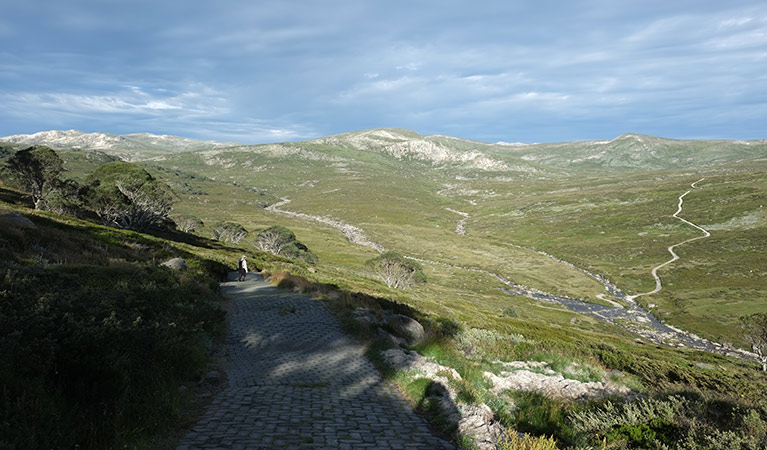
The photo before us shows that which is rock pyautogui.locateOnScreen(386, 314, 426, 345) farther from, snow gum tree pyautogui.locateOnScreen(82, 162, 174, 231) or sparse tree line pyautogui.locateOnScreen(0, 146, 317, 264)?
snow gum tree pyautogui.locateOnScreen(82, 162, 174, 231)

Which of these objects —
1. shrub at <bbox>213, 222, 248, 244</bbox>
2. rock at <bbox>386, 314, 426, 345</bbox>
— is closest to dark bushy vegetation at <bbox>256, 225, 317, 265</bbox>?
shrub at <bbox>213, 222, 248, 244</bbox>

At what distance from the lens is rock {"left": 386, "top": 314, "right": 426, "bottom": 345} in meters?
17.0

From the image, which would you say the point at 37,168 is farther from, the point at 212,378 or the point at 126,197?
the point at 212,378

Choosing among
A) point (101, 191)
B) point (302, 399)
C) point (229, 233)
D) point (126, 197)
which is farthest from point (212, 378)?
point (229, 233)

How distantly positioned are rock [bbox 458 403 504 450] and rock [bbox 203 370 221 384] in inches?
269

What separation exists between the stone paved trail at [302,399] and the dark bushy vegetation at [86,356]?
122 cm

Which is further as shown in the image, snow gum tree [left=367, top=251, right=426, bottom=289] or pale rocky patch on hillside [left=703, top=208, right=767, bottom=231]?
pale rocky patch on hillside [left=703, top=208, right=767, bottom=231]

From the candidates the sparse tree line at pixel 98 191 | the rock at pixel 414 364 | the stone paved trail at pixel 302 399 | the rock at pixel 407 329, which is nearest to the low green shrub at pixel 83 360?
the stone paved trail at pixel 302 399

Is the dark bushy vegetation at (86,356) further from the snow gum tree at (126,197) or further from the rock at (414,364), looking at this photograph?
the snow gum tree at (126,197)

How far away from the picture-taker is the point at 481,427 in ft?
27.1

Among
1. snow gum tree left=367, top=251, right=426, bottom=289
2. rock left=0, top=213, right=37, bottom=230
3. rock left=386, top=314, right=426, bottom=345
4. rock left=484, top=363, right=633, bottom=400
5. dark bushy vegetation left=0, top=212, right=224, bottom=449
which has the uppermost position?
rock left=0, top=213, right=37, bottom=230

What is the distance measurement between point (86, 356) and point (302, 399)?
486 cm

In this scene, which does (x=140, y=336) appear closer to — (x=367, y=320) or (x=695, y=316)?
(x=367, y=320)

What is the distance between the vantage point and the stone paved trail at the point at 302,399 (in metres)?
7.49
